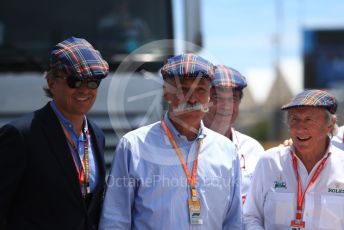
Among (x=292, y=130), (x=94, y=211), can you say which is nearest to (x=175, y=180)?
(x=94, y=211)

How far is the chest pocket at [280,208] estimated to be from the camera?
3510 mm

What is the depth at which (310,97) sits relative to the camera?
3.57 metres

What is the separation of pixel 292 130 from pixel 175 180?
0.77 m

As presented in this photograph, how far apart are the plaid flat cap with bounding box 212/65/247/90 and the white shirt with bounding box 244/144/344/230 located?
2.05 ft

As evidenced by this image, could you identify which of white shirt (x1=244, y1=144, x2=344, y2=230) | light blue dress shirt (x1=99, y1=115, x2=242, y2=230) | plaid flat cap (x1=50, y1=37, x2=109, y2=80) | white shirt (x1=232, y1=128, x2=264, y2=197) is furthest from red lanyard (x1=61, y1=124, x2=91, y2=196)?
white shirt (x1=232, y1=128, x2=264, y2=197)

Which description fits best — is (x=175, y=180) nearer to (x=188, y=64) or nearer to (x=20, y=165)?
(x=188, y=64)

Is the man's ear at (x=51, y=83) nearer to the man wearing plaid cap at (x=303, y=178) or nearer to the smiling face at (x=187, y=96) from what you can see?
the smiling face at (x=187, y=96)

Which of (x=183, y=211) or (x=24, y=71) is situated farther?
(x=24, y=71)

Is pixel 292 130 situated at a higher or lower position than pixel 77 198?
higher

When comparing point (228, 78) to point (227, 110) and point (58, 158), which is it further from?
point (58, 158)

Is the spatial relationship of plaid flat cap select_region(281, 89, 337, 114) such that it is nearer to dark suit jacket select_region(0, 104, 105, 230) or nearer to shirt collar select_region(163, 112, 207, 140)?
shirt collar select_region(163, 112, 207, 140)

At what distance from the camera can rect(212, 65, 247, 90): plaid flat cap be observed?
4.15 meters

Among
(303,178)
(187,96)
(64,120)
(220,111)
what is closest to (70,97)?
(64,120)

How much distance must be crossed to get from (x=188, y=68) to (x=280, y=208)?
3.16ft
